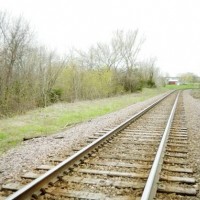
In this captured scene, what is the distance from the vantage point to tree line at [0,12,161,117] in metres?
16.4

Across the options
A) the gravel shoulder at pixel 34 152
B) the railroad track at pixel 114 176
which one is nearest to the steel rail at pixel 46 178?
the railroad track at pixel 114 176

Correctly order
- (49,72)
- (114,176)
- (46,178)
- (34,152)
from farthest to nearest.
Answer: (49,72)
(34,152)
(114,176)
(46,178)

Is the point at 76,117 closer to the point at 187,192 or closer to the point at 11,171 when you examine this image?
the point at 11,171

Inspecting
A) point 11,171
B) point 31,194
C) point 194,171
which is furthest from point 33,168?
point 194,171

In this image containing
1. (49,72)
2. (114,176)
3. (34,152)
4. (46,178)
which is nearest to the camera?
(46,178)

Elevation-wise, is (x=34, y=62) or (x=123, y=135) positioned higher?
(x=34, y=62)

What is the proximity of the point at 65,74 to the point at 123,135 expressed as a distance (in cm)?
1932

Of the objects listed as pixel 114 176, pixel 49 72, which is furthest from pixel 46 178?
pixel 49 72

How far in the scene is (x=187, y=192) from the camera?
4.49 metres

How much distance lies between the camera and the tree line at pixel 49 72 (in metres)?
16.4

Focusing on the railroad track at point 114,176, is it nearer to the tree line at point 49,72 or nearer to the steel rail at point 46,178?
the steel rail at point 46,178

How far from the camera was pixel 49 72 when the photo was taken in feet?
75.7

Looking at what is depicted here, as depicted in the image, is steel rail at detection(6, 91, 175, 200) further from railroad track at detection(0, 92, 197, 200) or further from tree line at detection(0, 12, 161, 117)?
tree line at detection(0, 12, 161, 117)

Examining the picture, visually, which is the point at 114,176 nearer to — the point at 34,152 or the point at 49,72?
the point at 34,152
